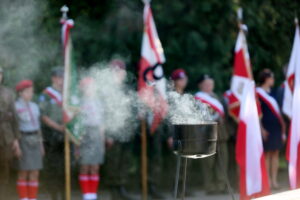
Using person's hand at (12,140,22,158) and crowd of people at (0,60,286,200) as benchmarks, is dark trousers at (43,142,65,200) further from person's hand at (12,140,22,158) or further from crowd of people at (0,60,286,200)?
person's hand at (12,140,22,158)

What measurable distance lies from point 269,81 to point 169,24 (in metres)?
1.72

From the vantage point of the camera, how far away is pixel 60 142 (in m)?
10.1

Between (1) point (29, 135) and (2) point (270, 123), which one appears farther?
(2) point (270, 123)

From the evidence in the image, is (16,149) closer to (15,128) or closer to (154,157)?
(15,128)

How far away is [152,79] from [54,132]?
4.70 feet

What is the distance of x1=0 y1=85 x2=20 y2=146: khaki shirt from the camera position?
30.6 feet

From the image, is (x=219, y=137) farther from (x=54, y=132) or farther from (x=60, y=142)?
(x=54, y=132)

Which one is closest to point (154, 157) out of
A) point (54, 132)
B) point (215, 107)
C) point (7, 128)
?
point (215, 107)

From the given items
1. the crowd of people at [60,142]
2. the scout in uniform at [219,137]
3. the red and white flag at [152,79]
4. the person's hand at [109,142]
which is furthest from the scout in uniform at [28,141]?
the scout in uniform at [219,137]

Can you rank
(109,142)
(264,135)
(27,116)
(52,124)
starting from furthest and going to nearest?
(264,135) < (109,142) < (52,124) < (27,116)

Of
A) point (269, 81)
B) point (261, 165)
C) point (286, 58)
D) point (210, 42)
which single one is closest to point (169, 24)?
point (210, 42)

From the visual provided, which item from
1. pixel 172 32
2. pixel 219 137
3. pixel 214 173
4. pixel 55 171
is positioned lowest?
pixel 214 173

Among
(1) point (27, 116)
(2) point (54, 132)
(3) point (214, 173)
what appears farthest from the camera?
(3) point (214, 173)

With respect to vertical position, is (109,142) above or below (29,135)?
below
